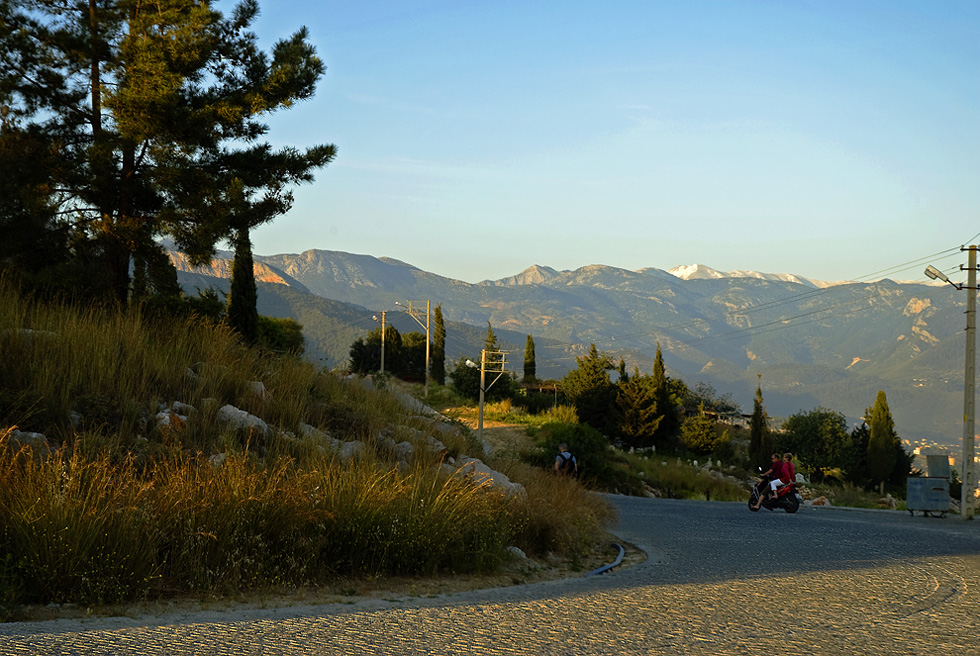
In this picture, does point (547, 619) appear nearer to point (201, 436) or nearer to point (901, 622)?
point (901, 622)

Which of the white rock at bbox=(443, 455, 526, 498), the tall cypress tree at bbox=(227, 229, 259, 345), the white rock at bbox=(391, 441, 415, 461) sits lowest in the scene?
the white rock at bbox=(443, 455, 526, 498)

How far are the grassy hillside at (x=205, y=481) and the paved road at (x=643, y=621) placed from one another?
1006 millimetres

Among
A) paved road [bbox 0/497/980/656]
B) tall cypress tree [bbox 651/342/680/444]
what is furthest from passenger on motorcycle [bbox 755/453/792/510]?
tall cypress tree [bbox 651/342/680/444]

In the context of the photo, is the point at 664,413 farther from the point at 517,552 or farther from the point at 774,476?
the point at 517,552

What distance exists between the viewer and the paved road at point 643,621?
19.6 ft

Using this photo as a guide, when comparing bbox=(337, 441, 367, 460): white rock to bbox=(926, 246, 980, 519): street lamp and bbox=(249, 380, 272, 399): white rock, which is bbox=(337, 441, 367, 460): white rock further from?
bbox=(926, 246, 980, 519): street lamp

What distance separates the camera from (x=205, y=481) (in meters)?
8.30

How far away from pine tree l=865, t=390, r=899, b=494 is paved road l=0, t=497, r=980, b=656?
7086 cm

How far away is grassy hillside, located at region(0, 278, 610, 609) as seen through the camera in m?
7.29

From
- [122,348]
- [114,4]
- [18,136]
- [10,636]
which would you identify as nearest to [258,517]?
[10,636]

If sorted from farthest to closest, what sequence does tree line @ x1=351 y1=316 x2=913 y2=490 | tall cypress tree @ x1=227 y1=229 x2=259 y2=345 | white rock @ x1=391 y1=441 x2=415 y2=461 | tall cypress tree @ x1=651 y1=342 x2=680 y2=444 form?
1. tall cypress tree @ x1=651 y1=342 x2=680 y2=444
2. tree line @ x1=351 y1=316 x2=913 y2=490
3. tall cypress tree @ x1=227 y1=229 x2=259 y2=345
4. white rock @ x1=391 y1=441 x2=415 y2=461

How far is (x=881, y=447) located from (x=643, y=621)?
253ft

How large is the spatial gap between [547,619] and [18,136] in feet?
54.4

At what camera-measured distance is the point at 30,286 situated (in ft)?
53.0
